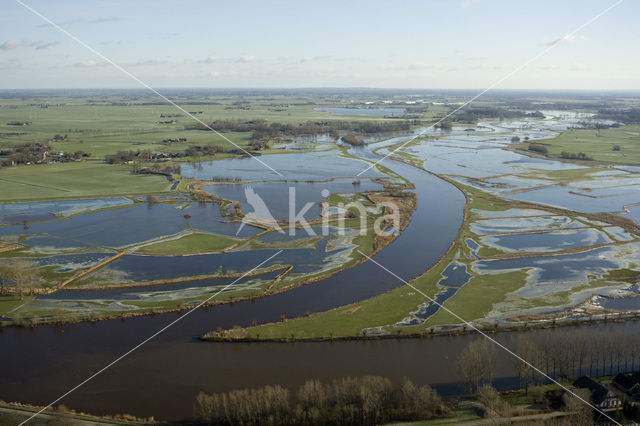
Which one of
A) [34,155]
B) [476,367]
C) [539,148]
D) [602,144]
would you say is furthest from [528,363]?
[602,144]

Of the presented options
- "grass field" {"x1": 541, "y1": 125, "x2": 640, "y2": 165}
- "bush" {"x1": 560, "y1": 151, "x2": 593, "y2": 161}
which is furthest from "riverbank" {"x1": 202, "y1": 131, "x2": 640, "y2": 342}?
"grass field" {"x1": 541, "y1": 125, "x2": 640, "y2": 165}

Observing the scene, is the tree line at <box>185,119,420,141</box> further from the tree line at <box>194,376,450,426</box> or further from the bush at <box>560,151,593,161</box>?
A: the tree line at <box>194,376,450,426</box>

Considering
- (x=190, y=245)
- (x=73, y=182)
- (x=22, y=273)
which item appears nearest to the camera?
(x=22, y=273)

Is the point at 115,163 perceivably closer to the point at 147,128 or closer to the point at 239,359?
the point at 147,128

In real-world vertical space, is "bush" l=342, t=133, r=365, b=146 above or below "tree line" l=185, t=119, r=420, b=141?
below

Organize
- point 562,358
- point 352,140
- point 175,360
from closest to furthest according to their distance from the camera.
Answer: point 562,358
point 175,360
point 352,140

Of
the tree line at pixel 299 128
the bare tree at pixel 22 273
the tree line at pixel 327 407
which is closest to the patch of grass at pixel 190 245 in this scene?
the bare tree at pixel 22 273

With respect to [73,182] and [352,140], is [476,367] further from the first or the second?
[352,140]

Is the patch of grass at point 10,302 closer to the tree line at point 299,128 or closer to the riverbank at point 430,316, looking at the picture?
the riverbank at point 430,316

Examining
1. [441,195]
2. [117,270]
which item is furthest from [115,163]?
[441,195]
